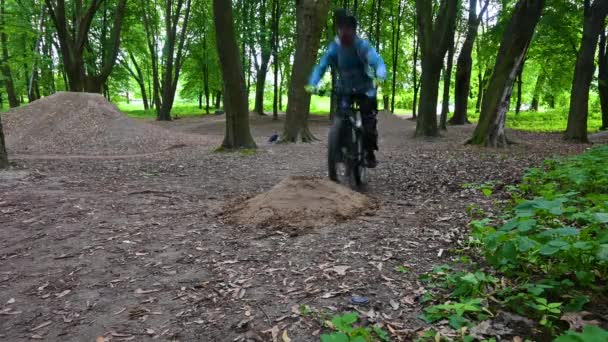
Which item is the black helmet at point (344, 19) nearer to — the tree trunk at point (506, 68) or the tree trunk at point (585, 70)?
the tree trunk at point (506, 68)

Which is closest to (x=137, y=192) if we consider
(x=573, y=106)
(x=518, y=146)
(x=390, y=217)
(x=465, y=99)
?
(x=390, y=217)

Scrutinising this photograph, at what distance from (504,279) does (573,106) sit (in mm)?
12961

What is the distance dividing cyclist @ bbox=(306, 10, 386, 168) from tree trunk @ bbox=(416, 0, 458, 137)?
843 cm

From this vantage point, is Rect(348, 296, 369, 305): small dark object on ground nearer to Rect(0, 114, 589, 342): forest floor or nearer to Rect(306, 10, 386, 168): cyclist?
Rect(0, 114, 589, 342): forest floor

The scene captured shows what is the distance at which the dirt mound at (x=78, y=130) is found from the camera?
12383 mm

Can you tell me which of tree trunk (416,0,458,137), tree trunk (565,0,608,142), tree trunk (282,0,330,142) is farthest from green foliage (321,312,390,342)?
tree trunk (565,0,608,142)

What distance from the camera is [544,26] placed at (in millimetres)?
16734

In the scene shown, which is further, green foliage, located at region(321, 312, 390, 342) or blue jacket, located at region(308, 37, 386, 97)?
blue jacket, located at region(308, 37, 386, 97)

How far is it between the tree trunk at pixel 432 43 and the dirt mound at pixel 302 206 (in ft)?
31.5

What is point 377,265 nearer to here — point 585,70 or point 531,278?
point 531,278

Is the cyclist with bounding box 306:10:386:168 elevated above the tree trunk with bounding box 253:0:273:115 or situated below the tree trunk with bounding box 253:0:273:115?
below

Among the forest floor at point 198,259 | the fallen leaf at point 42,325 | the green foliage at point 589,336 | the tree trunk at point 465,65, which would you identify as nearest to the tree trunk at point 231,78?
the forest floor at point 198,259

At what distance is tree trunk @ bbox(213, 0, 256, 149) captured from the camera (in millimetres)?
10102

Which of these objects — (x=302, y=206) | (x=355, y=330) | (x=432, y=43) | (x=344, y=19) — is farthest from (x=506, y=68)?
(x=355, y=330)
